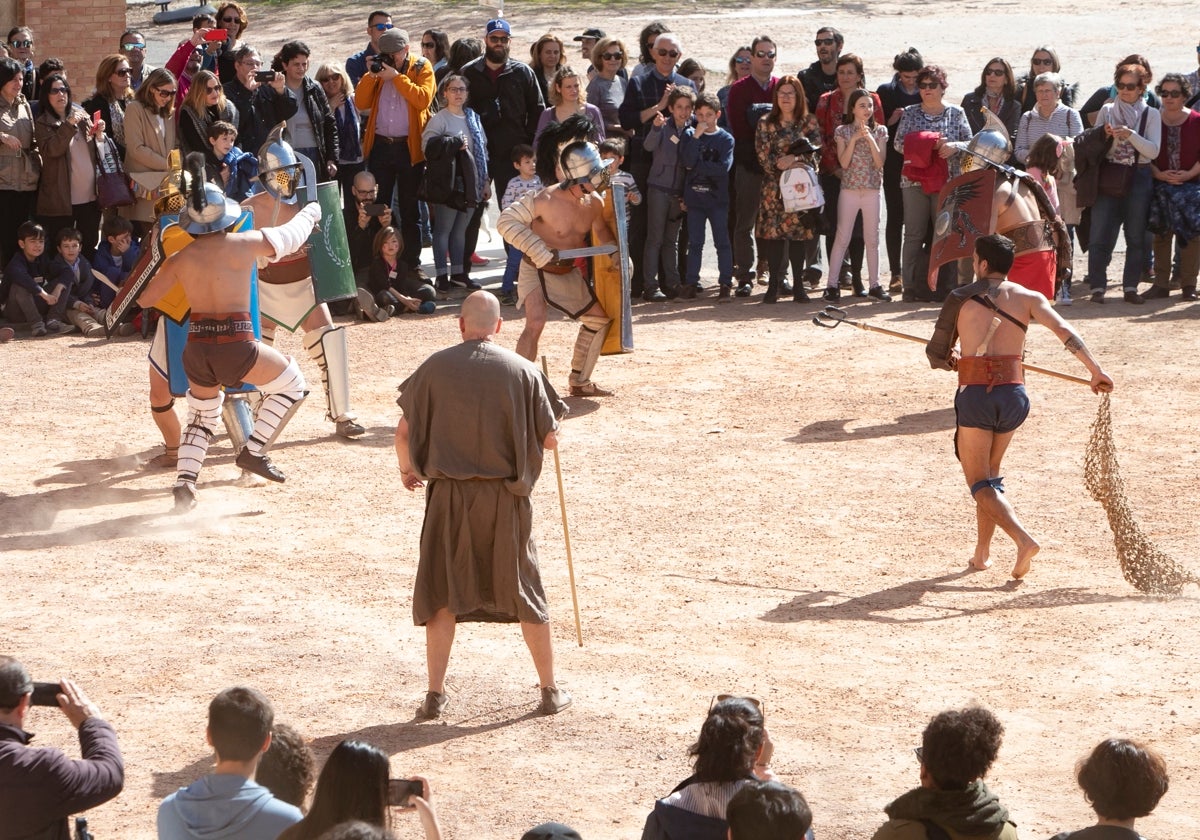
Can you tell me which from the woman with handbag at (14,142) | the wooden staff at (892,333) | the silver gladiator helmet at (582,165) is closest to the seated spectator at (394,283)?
the woman with handbag at (14,142)

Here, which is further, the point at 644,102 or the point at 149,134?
the point at 644,102

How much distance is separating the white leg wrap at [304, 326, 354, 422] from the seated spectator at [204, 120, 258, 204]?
75.4 inches

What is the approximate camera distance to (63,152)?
13016 millimetres

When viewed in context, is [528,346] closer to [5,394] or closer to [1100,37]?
[5,394]

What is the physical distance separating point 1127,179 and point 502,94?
5.13 m

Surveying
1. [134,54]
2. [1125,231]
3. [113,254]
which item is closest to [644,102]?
[1125,231]

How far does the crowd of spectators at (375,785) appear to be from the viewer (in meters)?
3.91

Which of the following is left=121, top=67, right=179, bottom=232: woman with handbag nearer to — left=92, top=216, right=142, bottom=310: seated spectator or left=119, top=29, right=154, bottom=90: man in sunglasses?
left=92, top=216, right=142, bottom=310: seated spectator

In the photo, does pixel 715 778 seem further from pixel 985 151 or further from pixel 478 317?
pixel 985 151

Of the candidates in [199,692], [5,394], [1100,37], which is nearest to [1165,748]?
[199,692]

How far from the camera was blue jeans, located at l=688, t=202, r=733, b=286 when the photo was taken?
46.4ft

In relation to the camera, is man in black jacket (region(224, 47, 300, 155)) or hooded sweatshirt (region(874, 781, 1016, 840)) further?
man in black jacket (region(224, 47, 300, 155))

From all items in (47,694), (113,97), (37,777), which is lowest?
(37,777)

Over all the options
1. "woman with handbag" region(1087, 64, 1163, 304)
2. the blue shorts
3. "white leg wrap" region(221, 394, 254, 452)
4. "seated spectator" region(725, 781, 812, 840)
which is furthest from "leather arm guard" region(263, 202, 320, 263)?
"woman with handbag" region(1087, 64, 1163, 304)
